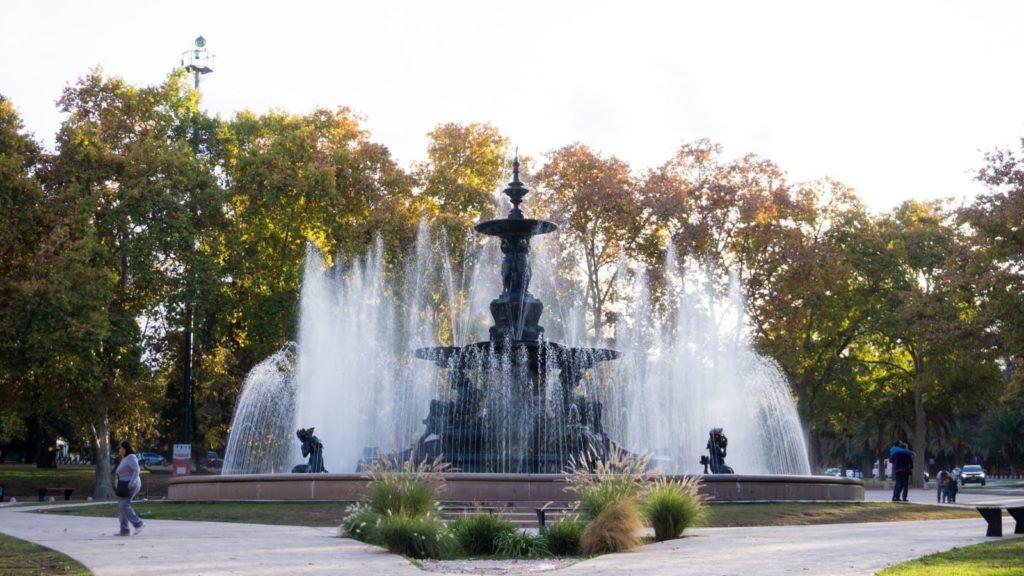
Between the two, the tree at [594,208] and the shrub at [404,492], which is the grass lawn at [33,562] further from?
the tree at [594,208]

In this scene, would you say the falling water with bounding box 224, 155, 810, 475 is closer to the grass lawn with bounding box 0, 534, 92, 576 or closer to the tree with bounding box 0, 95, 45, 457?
the tree with bounding box 0, 95, 45, 457

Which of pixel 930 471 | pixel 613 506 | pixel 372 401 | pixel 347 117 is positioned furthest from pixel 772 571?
pixel 930 471

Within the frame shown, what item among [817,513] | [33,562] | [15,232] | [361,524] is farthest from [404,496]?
[15,232]

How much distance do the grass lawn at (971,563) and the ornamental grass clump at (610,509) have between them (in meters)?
3.28

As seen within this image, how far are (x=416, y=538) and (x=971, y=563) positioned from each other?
5767 mm

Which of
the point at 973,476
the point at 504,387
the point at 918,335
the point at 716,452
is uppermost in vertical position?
the point at 918,335

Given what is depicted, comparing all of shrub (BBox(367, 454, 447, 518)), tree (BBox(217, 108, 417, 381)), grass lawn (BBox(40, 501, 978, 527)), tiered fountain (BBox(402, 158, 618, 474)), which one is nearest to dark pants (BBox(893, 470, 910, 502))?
grass lawn (BBox(40, 501, 978, 527))

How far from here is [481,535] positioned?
13.3m

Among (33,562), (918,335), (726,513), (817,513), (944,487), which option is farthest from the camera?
(918,335)

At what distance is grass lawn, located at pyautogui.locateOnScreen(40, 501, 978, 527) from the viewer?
17531 millimetres

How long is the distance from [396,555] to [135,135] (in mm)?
31325

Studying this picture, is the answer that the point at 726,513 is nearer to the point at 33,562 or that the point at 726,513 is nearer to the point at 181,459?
the point at 33,562

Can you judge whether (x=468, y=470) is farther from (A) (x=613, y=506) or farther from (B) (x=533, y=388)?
(A) (x=613, y=506)

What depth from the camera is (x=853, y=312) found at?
48812mm
